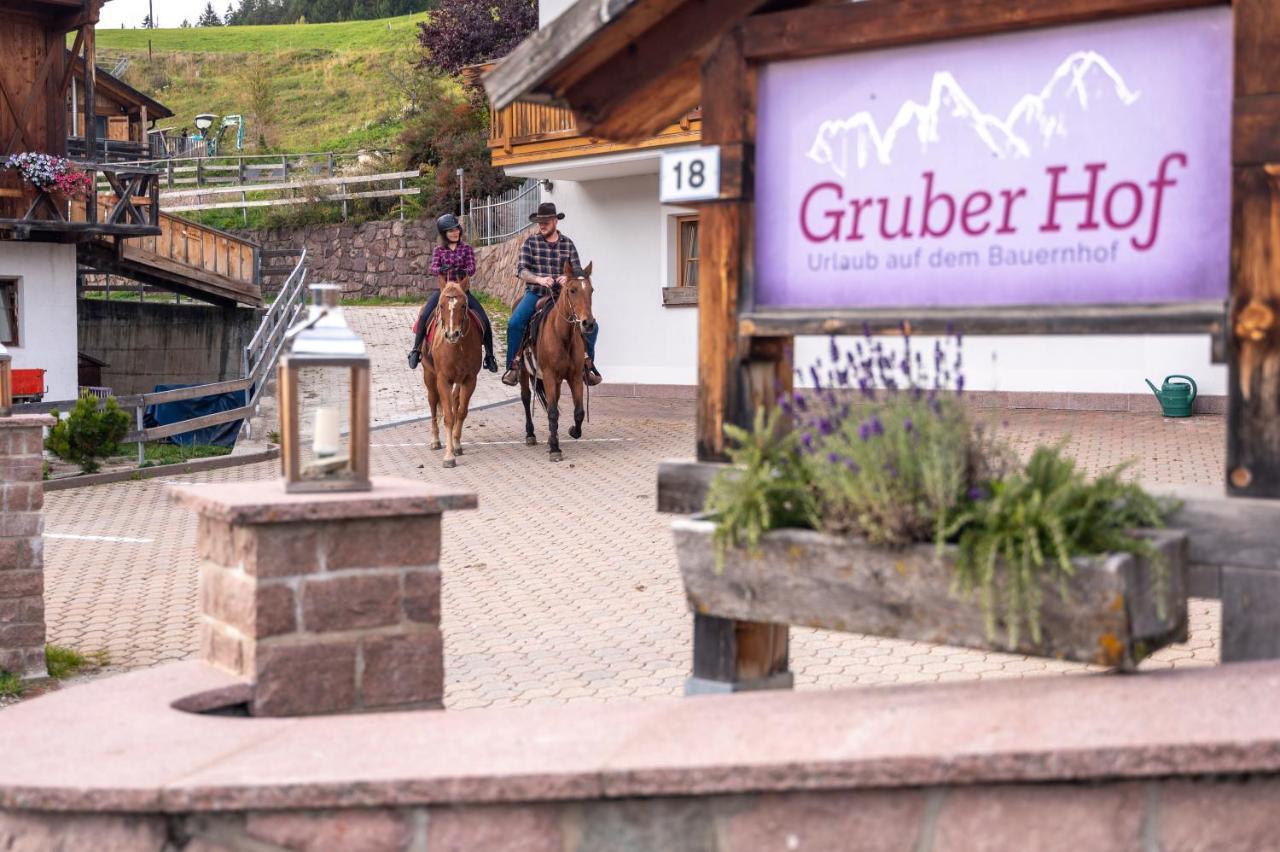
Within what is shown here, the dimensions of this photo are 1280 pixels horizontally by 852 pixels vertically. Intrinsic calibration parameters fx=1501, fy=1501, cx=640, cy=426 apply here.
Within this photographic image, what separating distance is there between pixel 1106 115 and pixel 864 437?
1.09 m

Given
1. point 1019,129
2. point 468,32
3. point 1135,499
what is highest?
point 468,32

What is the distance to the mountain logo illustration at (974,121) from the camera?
406 centimetres

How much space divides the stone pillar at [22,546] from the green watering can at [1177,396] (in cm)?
1292

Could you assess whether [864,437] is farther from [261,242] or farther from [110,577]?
[261,242]

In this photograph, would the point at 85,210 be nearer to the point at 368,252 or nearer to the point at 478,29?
the point at 368,252

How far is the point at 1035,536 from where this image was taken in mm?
3625

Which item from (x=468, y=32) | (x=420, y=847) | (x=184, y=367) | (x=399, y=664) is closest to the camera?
(x=420, y=847)

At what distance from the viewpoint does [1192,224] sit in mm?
3912

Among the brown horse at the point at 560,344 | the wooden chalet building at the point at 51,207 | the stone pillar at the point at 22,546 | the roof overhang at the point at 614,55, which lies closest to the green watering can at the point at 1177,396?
the brown horse at the point at 560,344

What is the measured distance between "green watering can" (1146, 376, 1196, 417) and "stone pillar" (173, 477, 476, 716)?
14.0 metres

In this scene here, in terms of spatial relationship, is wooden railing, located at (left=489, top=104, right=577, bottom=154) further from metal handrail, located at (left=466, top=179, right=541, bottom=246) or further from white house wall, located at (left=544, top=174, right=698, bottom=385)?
metal handrail, located at (left=466, top=179, right=541, bottom=246)

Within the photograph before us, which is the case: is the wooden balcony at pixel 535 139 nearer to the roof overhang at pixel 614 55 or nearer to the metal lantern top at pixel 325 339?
the roof overhang at pixel 614 55

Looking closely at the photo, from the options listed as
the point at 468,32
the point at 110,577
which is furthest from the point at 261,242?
the point at 110,577

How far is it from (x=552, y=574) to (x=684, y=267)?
12543 millimetres
